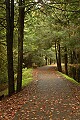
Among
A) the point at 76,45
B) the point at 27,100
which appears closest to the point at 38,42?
the point at 76,45

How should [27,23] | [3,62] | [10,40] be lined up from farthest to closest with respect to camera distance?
[3,62], [27,23], [10,40]

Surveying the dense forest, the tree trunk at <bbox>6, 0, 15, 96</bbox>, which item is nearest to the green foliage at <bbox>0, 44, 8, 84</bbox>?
the dense forest

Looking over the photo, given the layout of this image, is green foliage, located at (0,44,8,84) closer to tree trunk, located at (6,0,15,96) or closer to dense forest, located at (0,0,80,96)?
dense forest, located at (0,0,80,96)

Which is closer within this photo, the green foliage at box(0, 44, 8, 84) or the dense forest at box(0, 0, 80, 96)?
the dense forest at box(0, 0, 80, 96)

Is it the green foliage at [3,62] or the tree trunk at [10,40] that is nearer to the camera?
the tree trunk at [10,40]

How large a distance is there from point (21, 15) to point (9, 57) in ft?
9.90

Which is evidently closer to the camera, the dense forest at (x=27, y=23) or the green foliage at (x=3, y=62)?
the dense forest at (x=27, y=23)

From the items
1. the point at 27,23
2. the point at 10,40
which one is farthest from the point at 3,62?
the point at 10,40

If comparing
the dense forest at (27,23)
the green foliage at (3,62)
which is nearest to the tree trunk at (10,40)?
the dense forest at (27,23)

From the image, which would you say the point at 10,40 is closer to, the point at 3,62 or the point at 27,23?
the point at 27,23

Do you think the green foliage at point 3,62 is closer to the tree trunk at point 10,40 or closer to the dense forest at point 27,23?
the dense forest at point 27,23

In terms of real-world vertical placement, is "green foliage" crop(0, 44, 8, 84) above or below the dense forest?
below

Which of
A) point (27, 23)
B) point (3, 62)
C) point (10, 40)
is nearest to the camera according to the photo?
point (10, 40)

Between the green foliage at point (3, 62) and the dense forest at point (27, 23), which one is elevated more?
the dense forest at point (27, 23)
